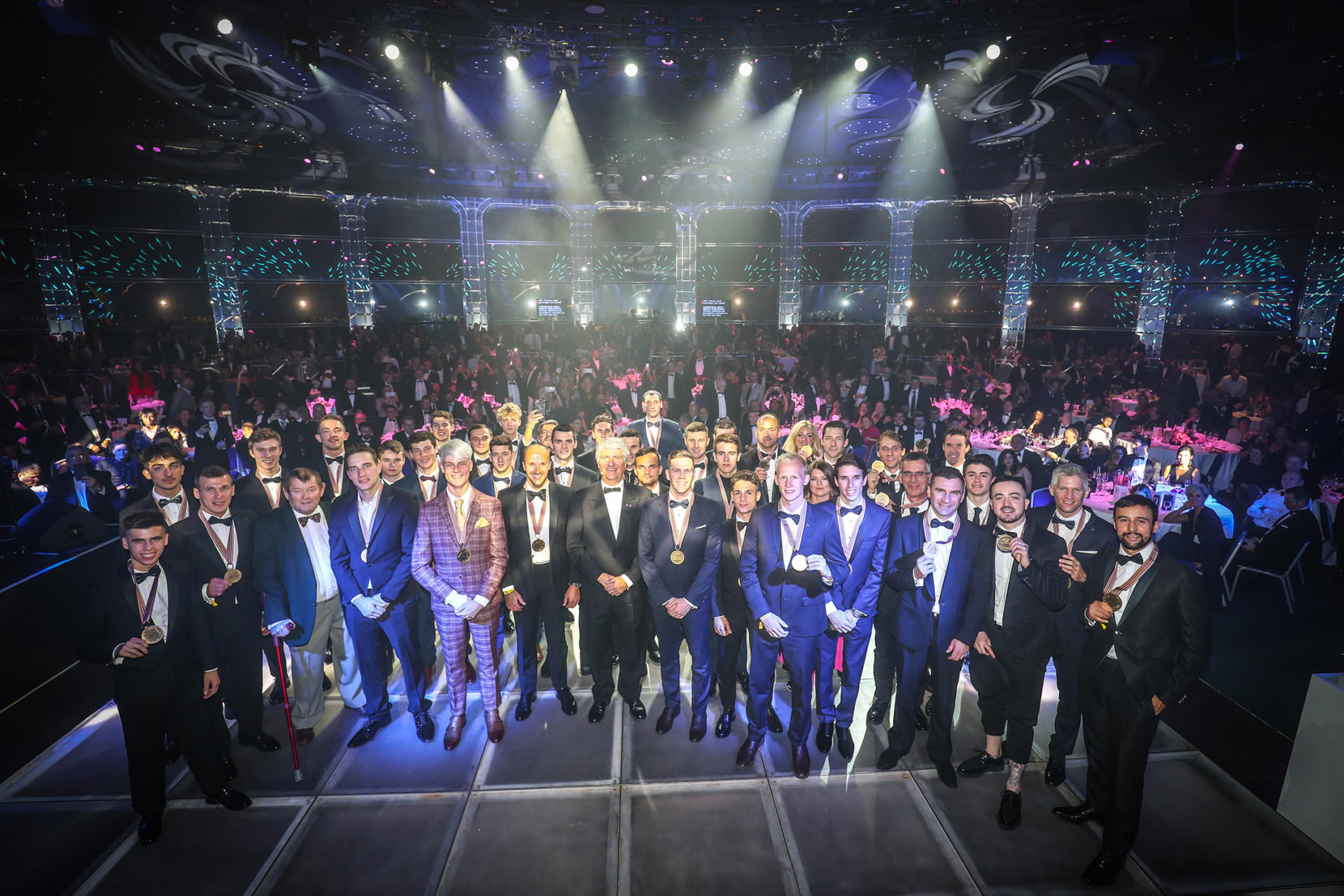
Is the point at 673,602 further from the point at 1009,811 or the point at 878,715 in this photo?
the point at 1009,811

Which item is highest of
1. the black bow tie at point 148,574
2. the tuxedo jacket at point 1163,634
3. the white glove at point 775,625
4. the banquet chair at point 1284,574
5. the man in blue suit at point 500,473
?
the man in blue suit at point 500,473

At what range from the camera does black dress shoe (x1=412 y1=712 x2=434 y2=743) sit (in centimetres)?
407

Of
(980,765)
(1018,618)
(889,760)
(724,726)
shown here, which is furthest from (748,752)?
(1018,618)

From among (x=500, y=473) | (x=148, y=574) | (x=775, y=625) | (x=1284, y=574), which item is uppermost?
(x=500, y=473)

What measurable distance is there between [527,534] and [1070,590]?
11.0ft

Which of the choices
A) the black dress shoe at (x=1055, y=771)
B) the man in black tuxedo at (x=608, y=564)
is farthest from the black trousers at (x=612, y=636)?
the black dress shoe at (x=1055, y=771)

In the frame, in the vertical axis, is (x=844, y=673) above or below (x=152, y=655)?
below

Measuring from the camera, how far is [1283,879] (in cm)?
302

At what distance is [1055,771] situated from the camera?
12.0 feet

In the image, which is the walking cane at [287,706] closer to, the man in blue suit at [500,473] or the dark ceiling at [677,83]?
the man in blue suit at [500,473]

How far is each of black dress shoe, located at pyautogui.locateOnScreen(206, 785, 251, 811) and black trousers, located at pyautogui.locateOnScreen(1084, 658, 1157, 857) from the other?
15.7 ft

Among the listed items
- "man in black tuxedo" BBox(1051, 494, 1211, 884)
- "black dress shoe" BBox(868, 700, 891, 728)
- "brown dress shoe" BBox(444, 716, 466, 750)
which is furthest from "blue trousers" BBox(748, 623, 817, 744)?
"brown dress shoe" BBox(444, 716, 466, 750)

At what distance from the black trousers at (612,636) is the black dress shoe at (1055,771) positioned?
270 centimetres

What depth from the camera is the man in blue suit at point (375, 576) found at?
12.7 ft
